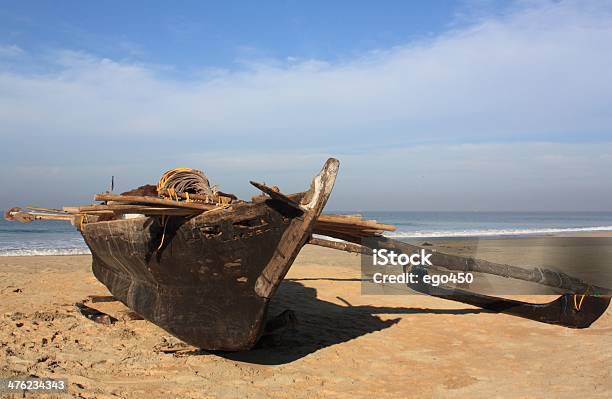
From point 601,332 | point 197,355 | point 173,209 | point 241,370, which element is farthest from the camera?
point 601,332

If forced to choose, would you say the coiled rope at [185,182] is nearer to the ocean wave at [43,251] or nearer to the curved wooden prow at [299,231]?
→ the curved wooden prow at [299,231]

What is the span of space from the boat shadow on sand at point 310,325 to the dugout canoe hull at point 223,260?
539 millimetres

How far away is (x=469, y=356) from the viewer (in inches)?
209

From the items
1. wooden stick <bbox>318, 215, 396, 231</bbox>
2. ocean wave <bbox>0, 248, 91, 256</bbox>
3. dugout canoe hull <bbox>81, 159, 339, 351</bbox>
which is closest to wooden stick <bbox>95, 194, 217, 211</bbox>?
dugout canoe hull <bbox>81, 159, 339, 351</bbox>

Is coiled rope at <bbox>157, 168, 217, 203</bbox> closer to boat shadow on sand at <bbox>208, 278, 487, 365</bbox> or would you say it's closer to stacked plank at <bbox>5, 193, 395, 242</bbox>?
stacked plank at <bbox>5, 193, 395, 242</bbox>

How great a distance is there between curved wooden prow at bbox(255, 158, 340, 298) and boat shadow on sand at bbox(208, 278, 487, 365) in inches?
42.4

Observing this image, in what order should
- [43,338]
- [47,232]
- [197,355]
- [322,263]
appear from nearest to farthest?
[197,355]
[43,338]
[322,263]
[47,232]

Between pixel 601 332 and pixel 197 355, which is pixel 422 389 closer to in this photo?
pixel 197 355

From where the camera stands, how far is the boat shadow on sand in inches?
203

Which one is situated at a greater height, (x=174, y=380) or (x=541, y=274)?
(x=541, y=274)

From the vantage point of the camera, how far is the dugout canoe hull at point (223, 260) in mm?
4172

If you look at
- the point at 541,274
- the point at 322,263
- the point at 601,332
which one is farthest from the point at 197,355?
the point at 322,263

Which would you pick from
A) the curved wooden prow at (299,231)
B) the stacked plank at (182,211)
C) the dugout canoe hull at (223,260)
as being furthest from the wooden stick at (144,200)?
the curved wooden prow at (299,231)

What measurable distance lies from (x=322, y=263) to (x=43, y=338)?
9861mm
